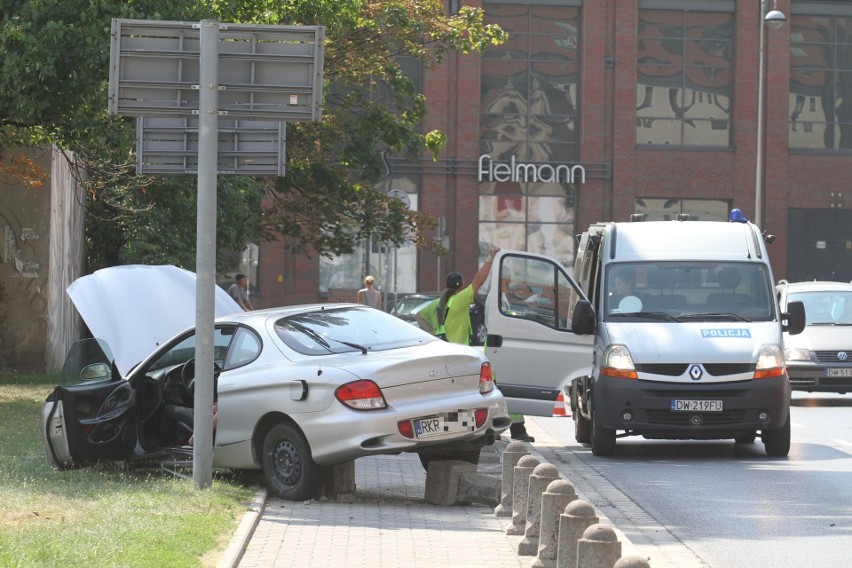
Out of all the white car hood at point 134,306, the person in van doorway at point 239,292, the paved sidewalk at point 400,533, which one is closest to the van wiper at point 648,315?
the paved sidewalk at point 400,533

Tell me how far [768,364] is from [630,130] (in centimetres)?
3708

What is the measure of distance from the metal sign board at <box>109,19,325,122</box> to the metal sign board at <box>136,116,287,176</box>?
10.6 inches

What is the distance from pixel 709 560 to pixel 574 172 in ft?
140

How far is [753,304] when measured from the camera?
15570mm

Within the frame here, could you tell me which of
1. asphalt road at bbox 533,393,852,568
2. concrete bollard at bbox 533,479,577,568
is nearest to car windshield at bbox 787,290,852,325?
asphalt road at bbox 533,393,852,568

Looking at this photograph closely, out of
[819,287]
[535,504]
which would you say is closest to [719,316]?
[535,504]

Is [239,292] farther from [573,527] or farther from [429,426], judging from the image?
[573,527]

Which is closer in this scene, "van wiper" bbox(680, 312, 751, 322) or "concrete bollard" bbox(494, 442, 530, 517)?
"concrete bollard" bbox(494, 442, 530, 517)

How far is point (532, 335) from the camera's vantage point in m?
15.2

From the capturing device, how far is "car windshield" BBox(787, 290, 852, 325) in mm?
23578

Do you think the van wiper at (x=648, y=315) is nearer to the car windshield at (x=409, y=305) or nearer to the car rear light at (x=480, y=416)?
the car rear light at (x=480, y=416)

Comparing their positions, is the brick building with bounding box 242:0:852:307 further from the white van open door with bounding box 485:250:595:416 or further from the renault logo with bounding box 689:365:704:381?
the renault logo with bounding box 689:365:704:381

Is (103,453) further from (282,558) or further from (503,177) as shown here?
(503,177)

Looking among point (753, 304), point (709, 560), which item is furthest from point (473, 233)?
point (709, 560)
